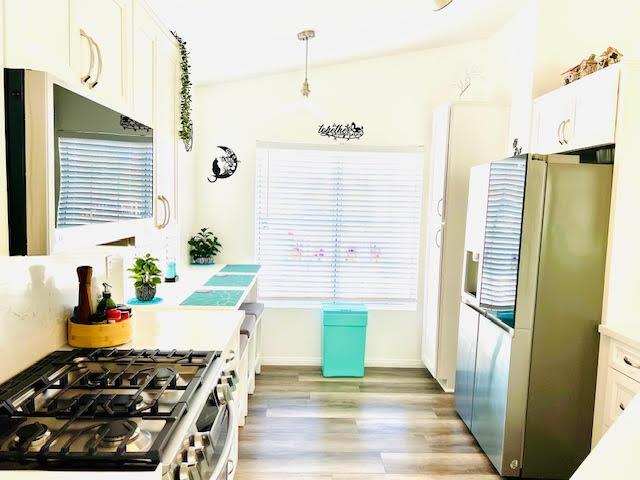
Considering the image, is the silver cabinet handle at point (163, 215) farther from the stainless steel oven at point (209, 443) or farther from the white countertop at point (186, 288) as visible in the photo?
the stainless steel oven at point (209, 443)

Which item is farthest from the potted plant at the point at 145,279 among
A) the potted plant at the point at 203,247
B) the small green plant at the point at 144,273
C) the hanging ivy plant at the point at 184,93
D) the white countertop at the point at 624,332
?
the white countertop at the point at 624,332

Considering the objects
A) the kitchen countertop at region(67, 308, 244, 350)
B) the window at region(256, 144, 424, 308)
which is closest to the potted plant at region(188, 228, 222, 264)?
the window at region(256, 144, 424, 308)

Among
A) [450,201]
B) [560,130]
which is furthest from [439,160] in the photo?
[560,130]

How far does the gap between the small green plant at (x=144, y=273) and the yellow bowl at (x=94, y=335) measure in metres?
0.72

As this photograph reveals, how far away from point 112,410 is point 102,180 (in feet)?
2.07

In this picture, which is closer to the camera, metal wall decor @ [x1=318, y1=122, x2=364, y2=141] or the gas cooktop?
the gas cooktop

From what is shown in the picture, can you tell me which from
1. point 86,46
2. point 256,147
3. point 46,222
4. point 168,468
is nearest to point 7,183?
point 46,222

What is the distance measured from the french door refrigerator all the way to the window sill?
1565 mm

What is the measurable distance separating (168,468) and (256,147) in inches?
124

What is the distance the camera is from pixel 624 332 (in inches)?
81.8

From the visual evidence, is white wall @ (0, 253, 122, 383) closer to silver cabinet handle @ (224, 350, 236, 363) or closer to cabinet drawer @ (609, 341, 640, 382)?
silver cabinet handle @ (224, 350, 236, 363)

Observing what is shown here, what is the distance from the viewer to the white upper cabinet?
6.95 ft

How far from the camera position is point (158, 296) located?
102 inches

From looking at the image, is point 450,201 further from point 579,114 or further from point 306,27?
point 306,27
